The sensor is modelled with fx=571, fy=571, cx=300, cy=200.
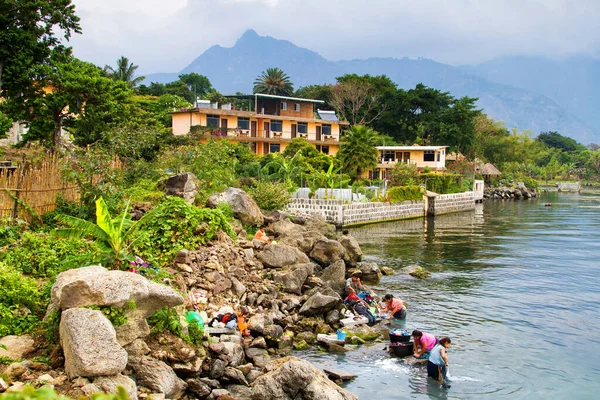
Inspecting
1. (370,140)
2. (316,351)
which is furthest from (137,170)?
(370,140)

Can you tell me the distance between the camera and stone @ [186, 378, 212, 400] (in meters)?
11.6

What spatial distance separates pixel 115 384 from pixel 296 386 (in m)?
3.43

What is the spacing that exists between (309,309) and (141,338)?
642 cm

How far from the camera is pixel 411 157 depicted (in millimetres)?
69625

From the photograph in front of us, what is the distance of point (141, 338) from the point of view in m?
12.0

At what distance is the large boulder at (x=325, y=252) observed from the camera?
76.6 feet

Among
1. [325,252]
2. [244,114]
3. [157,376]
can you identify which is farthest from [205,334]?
[244,114]

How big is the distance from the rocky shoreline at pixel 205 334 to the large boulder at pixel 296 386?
0.02 meters

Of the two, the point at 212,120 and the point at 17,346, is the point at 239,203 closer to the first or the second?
the point at 17,346

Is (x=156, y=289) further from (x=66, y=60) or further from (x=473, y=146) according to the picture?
(x=473, y=146)

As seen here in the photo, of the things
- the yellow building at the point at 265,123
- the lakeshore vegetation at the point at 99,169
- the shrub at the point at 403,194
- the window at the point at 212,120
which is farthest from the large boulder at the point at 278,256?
the window at the point at 212,120

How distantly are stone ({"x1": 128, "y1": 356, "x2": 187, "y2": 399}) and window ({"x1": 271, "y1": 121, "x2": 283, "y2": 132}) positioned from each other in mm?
52605

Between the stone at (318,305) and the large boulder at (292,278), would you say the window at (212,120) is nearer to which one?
the large boulder at (292,278)

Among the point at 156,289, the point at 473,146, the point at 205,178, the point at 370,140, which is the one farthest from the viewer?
the point at 473,146
